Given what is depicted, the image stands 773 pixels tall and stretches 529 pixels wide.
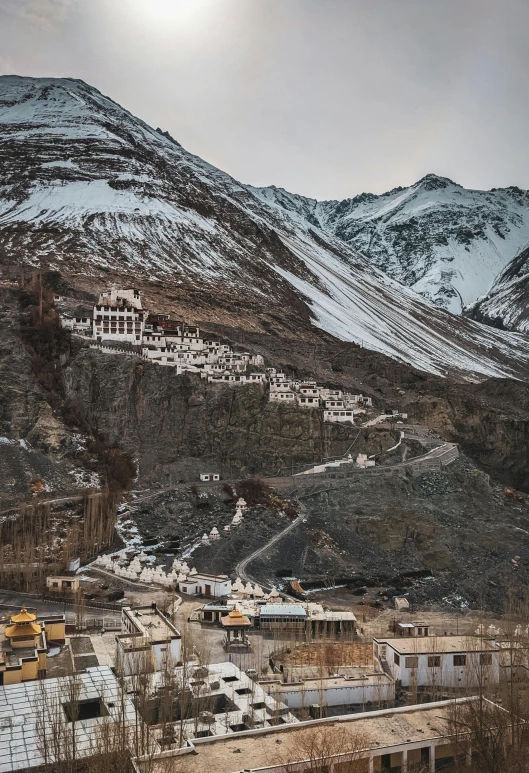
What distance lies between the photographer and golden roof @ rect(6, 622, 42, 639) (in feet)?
94.1

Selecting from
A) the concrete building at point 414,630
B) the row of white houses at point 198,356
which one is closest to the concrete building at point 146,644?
the concrete building at point 414,630

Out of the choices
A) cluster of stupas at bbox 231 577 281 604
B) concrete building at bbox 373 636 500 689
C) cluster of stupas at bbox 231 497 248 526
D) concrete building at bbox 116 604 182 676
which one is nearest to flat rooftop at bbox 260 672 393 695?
concrete building at bbox 373 636 500 689

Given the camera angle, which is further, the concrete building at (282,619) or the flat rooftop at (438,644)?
the concrete building at (282,619)

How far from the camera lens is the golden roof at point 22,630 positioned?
28.7 m

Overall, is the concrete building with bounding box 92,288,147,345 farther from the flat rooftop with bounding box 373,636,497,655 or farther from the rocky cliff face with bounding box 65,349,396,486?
the flat rooftop with bounding box 373,636,497,655

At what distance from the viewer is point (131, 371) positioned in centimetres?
7788

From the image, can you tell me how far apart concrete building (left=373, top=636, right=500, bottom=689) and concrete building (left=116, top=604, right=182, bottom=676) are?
9.01m

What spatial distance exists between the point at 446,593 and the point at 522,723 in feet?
91.1

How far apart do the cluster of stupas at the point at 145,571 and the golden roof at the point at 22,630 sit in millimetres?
16822

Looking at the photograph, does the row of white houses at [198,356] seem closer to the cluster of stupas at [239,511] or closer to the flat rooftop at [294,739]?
the cluster of stupas at [239,511]

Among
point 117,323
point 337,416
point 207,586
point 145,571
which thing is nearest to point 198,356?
point 117,323

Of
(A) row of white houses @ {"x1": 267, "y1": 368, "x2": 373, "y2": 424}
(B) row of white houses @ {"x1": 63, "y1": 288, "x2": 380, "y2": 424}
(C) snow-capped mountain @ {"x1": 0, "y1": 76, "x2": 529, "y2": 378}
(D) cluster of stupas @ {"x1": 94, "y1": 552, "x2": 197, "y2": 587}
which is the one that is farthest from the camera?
(C) snow-capped mountain @ {"x1": 0, "y1": 76, "x2": 529, "y2": 378}

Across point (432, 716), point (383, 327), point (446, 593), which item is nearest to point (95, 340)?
point (446, 593)

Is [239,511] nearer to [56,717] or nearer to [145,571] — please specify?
[145,571]
